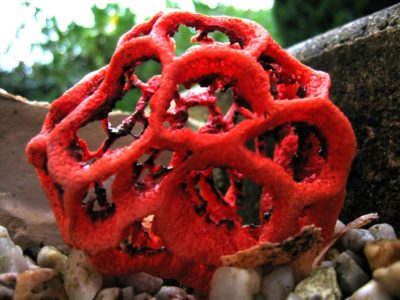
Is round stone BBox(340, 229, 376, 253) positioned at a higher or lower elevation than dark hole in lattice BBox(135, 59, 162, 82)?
higher

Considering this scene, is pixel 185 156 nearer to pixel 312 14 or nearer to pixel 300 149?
pixel 300 149

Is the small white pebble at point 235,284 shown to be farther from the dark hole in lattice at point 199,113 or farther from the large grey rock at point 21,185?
the dark hole in lattice at point 199,113

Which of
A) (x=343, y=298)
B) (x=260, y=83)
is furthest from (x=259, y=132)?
(x=343, y=298)

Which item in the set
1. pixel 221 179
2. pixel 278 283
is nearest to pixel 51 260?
pixel 278 283

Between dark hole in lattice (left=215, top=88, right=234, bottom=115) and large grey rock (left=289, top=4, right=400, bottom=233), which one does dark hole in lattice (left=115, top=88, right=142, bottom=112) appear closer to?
dark hole in lattice (left=215, top=88, right=234, bottom=115)

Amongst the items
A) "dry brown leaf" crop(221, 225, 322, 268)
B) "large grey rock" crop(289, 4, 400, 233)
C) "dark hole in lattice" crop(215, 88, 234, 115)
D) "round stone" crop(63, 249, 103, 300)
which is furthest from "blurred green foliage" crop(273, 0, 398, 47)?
"round stone" crop(63, 249, 103, 300)

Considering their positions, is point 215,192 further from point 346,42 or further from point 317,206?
point 346,42
